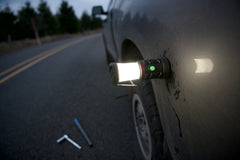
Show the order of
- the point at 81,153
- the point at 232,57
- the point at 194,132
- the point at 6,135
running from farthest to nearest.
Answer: the point at 6,135
the point at 81,153
the point at 194,132
the point at 232,57

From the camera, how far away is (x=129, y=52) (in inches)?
53.7

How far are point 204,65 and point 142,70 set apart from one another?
0.25m

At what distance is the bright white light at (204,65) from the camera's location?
451mm

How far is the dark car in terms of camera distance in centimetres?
41

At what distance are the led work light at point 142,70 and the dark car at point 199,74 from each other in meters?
0.03

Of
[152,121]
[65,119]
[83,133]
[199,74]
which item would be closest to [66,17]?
[65,119]

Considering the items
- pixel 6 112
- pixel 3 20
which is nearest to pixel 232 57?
pixel 6 112

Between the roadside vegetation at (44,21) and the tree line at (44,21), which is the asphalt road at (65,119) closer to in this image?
the roadside vegetation at (44,21)

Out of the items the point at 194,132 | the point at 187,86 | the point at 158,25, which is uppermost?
the point at 158,25

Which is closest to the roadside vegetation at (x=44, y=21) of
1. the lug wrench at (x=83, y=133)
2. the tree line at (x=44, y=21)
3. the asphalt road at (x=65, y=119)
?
the tree line at (x=44, y=21)

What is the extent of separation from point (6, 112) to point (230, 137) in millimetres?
2860

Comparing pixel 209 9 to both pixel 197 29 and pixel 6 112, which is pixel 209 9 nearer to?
pixel 197 29

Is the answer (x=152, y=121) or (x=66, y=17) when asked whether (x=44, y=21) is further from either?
(x=152, y=121)

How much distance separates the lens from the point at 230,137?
0.42m
